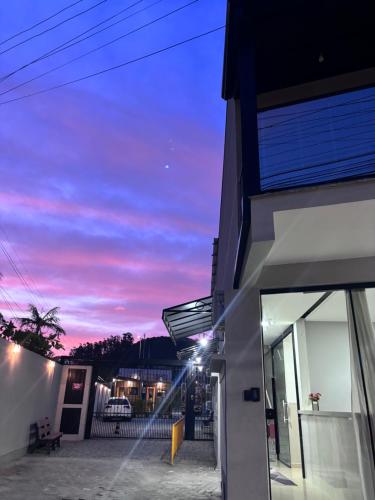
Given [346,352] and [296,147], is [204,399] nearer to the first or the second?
[346,352]

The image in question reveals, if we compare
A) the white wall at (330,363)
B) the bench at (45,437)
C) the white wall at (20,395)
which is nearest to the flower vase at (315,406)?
the white wall at (330,363)

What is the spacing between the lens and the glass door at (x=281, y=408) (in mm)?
8352

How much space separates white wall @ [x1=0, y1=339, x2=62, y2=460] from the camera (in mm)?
7840

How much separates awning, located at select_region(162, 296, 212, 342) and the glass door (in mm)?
2291

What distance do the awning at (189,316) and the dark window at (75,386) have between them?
4374 millimetres

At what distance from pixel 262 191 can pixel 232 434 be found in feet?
8.66

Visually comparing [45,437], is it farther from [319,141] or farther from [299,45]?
[299,45]

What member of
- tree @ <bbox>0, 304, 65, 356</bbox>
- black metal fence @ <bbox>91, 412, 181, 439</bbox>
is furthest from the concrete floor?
tree @ <bbox>0, 304, 65, 356</bbox>

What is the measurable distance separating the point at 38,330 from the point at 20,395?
8.77m

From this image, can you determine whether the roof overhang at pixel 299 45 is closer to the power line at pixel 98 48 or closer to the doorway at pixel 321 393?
the power line at pixel 98 48

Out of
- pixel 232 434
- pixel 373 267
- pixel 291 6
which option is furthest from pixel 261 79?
pixel 232 434

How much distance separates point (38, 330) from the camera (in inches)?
671

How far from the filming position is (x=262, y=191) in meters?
3.44

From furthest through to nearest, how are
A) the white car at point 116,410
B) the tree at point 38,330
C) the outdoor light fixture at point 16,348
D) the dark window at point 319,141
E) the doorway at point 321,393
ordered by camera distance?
1. the white car at point 116,410
2. the tree at point 38,330
3. the outdoor light fixture at point 16,348
4. the doorway at point 321,393
5. the dark window at point 319,141
